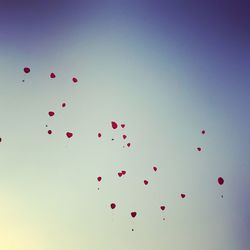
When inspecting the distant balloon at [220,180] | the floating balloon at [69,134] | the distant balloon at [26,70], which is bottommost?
Answer: the distant balloon at [220,180]

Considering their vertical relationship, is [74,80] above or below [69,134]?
above

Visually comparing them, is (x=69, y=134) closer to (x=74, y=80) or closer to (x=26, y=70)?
(x=74, y=80)

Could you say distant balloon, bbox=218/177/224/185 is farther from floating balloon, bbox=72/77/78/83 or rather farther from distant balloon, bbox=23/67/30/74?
distant balloon, bbox=23/67/30/74

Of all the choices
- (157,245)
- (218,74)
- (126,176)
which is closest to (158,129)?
(126,176)

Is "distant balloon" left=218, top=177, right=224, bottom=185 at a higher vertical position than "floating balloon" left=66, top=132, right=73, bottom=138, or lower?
lower

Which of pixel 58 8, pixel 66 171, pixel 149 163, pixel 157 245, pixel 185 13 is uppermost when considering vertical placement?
pixel 185 13

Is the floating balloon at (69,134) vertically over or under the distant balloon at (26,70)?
under

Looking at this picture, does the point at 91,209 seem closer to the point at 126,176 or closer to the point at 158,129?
the point at 126,176

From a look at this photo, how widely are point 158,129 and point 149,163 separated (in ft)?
0.64

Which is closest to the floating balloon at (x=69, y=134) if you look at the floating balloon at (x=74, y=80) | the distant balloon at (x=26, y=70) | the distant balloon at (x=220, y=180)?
the floating balloon at (x=74, y=80)

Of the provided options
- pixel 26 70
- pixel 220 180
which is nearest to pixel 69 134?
pixel 26 70

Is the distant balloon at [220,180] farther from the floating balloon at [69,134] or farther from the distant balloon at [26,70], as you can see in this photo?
the distant balloon at [26,70]

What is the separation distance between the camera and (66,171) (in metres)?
1.93

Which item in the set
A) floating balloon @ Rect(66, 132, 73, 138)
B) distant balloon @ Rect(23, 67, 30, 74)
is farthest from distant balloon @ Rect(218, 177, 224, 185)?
distant balloon @ Rect(23, 67, 30, 74)
